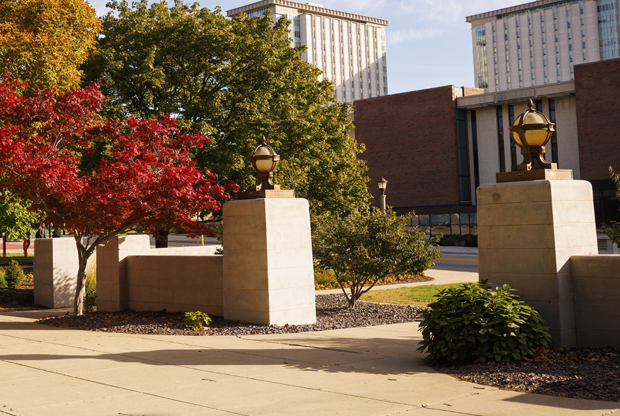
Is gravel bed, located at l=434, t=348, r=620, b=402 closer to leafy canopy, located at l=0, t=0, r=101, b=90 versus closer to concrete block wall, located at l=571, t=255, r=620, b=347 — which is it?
concrete block wall, located at l=571, t=255, r=620, b=347

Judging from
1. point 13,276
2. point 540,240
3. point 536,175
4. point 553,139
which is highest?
point 553,139

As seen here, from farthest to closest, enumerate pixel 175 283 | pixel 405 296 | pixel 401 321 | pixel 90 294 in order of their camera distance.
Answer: pixel 405 296
pixel 90 294
pixel 175 283
pixel 401 321

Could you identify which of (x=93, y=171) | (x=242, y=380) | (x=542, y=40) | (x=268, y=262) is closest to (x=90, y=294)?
(x=93, y=171)

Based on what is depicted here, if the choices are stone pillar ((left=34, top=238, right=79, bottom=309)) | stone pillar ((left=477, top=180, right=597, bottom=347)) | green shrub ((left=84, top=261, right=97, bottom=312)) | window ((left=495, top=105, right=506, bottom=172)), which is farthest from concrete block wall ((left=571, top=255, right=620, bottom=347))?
window ((left=495, top=105, right=506, bottom=172))

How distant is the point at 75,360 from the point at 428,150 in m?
49.3

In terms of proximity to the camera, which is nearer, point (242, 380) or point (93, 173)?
point (242, 380)

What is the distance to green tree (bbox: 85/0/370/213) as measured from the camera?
23406 mm

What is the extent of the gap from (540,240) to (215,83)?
18.7 meters

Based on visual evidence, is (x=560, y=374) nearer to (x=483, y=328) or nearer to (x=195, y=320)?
(x=483, y=328)

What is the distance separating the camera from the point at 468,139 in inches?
2160

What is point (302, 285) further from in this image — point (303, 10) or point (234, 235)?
point (303, 10)

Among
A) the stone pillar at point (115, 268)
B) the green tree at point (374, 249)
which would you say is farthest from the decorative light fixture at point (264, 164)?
the stone pillar at point (115, 268)

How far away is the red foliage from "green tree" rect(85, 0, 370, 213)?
327 inches

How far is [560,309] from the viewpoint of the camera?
27.1 feet
